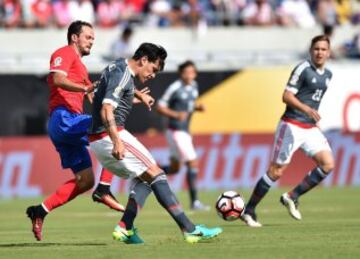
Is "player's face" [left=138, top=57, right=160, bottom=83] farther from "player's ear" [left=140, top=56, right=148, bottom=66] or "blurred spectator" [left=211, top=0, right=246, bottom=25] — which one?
"blurred spectator" [left=211, top=0, right=246, bottom=25]

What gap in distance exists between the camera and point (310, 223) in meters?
16.9

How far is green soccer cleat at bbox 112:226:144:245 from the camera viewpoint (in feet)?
44.8

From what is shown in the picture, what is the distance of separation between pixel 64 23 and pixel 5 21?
5.09ft

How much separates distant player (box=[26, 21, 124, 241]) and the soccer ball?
1739mm

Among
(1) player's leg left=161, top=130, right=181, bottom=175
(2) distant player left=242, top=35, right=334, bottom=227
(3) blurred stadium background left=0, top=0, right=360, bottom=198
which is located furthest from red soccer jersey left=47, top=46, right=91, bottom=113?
(3) blurred stadium background left=0, top=0, right=360, bottom=198

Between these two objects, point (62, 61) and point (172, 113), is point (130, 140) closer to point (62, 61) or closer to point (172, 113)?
point (62, 61)

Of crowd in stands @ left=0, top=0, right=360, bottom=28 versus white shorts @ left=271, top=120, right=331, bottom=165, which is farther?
crowd in stands @ left=0, top=0, right=360, bottom=28

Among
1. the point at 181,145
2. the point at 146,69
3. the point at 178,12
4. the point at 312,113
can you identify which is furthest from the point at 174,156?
the point at 178,12

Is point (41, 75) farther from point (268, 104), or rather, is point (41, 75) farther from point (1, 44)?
point (268, 104)

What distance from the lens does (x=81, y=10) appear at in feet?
104

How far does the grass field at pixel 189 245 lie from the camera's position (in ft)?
41.4

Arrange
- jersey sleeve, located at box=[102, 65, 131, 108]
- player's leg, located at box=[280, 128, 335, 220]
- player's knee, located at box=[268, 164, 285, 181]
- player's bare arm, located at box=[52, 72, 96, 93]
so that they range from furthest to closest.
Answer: player's leg, located at box=[280, 128, 335, 220] → player's knee, located at box=[268, 164, 285, 181] → player's bare arm, located at box=[52, 72, 96, 93] → jersey sleeve, located at box=[102, 65, 131, 108]

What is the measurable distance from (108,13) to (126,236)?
19.5m

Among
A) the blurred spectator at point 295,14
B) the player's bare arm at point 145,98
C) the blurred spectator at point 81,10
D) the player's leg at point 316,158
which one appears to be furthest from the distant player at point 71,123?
the blurred spectator at point 295,14
